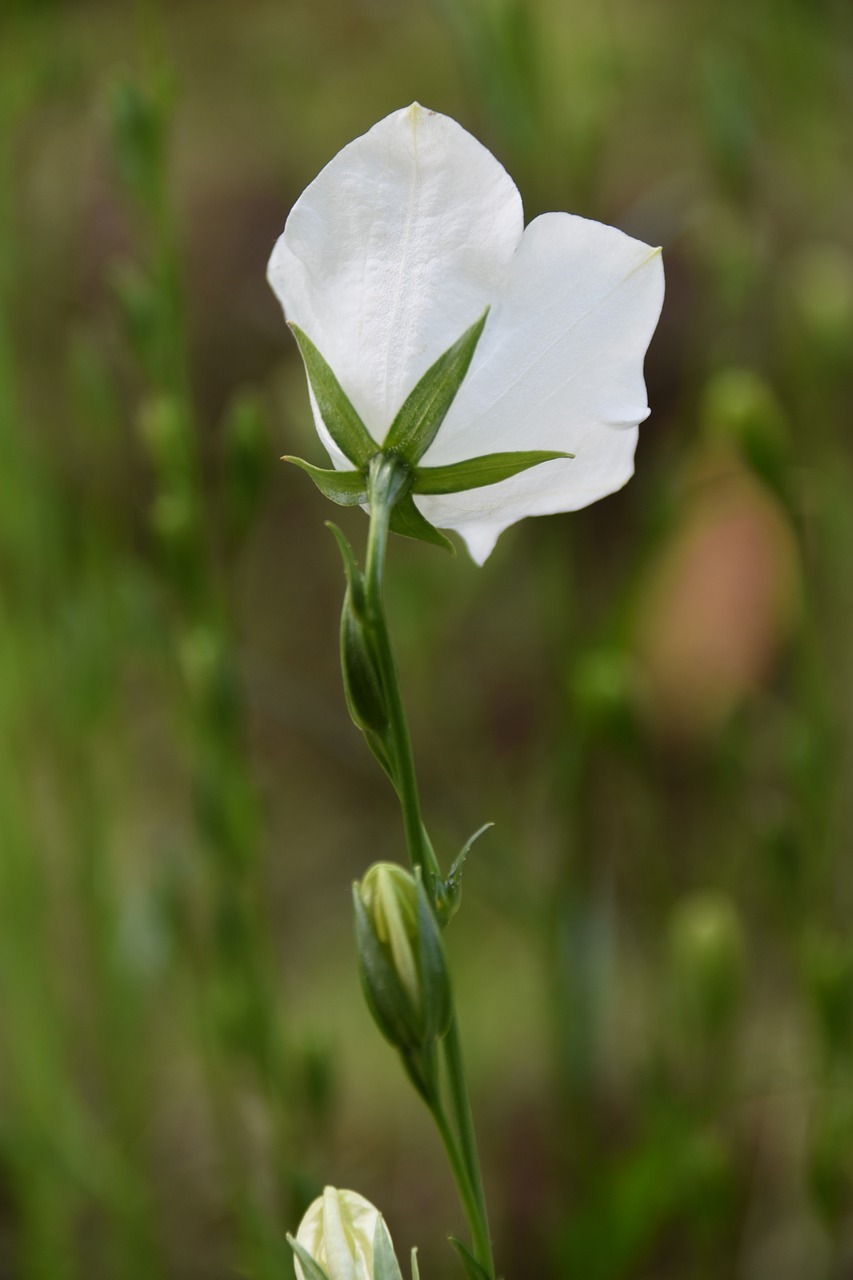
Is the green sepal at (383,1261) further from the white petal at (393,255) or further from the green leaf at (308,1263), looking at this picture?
the white petal at (393,255)

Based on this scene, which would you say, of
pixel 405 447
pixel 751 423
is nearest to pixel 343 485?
pixel 405 447

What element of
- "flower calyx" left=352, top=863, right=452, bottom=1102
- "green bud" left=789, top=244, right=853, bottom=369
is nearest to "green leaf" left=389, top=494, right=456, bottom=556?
"flower calyx" left=352, top=863, right=452, bottom=1102

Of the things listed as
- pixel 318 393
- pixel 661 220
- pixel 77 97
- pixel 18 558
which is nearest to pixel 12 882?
pixel 18 558

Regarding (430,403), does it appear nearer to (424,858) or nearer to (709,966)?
(424,858)

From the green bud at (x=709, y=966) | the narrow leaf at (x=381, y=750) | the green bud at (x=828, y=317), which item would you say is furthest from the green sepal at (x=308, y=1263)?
the green bud at (x=828, y=317)

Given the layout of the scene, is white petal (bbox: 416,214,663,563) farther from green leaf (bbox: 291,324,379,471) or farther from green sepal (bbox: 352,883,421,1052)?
green sepal (bbox: 352,883,421,1052)

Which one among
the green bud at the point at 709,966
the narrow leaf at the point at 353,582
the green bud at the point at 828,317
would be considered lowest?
the green bud at the point at 709,966
